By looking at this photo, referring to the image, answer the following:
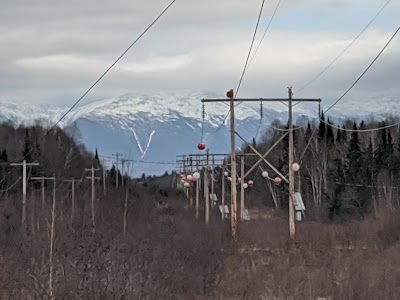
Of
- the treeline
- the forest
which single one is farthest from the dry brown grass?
the treeline

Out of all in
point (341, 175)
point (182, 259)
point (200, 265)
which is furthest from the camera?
point (341, 175)

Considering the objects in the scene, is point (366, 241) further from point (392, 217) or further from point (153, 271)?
point (153, 271)

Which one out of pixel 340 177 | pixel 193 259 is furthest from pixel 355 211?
pixel 193 259

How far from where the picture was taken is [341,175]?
80.3 metres

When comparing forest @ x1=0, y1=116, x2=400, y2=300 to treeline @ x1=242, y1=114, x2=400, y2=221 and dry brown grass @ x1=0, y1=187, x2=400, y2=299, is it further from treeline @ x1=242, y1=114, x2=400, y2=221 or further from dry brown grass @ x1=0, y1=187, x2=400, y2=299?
treeline @ x1=242, y1=114, x2=400, y2=221

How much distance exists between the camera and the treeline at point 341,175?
72.1m

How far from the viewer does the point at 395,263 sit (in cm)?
2728

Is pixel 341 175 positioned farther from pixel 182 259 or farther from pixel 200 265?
pixel 182 259

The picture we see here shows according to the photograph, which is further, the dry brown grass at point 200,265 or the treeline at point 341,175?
the treeline at point 341,175

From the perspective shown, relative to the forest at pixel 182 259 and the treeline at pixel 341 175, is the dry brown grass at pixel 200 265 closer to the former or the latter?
the forest at pixel 182 259

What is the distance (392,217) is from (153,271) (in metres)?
22.1

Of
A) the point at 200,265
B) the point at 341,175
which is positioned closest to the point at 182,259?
the point at 200,265

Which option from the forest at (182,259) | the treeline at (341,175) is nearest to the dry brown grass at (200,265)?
the forest at (182,259)

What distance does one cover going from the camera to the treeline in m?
72.1
